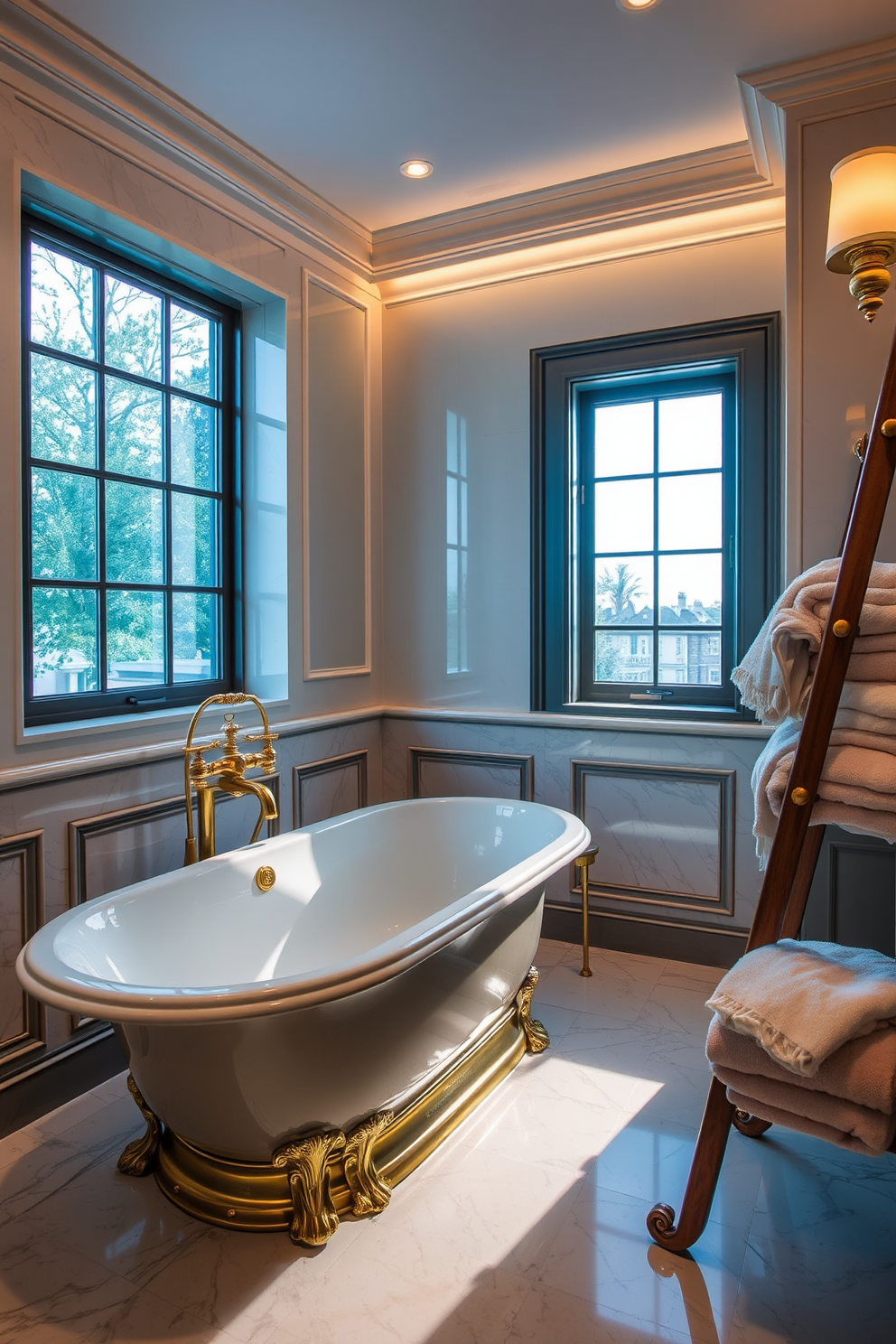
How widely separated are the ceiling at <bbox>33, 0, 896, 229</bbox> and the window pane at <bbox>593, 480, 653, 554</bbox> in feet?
3.27

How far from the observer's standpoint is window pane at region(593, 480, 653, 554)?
3043 millimetres

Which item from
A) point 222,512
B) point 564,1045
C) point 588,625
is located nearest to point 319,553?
point 222,512

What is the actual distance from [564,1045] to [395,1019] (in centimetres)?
85

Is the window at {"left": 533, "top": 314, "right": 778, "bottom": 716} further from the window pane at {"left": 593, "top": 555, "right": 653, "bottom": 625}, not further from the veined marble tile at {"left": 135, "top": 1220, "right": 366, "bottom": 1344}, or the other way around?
the veined marble tile at {"left": 135, "top": 1220, "right": 366, "bottom": 1344}

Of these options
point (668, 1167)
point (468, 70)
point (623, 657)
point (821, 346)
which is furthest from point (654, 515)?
point (668, 1167)

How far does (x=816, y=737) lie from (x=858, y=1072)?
49 centimetres

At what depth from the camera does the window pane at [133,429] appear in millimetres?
2455

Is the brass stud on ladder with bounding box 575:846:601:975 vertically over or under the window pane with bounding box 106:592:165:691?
under

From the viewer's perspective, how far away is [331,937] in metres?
2.41

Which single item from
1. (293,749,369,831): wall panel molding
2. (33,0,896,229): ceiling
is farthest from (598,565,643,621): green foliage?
(33,0,896,229): ceiling

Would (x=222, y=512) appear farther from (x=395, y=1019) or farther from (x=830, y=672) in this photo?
(x=830, y=672)

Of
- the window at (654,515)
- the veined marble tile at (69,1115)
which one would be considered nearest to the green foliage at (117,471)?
the veined marble tile at (69,1115)

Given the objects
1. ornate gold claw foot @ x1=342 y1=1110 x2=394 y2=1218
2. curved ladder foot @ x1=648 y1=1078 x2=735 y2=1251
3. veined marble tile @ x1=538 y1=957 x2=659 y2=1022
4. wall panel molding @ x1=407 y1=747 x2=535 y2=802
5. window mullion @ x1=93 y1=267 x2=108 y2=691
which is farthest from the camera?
wall panel molding @ x1=407 y1=747 x2=535 y2=802

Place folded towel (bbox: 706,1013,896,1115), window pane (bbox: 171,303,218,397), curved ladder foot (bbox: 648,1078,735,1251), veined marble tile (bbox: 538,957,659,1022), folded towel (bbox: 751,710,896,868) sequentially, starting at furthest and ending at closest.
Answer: window pane (bbox: 171,303,218,397)
veined marble tile (bbox: 538,957,659,1022)
curved ladder foot (bbox: 648,1078,735,1251)
folded towel (bbox: 751,710,896,868)
folded towel (bbox: 706,1013,896,1115)
